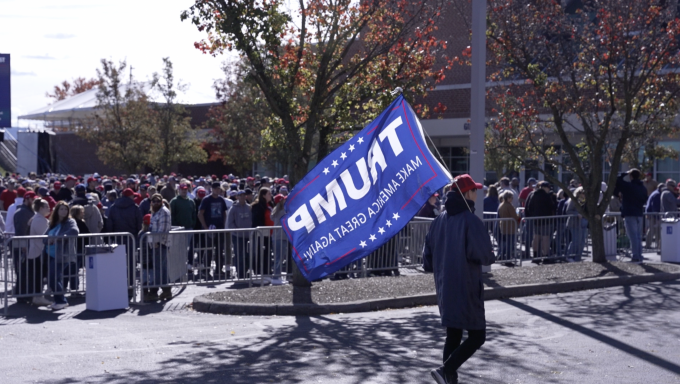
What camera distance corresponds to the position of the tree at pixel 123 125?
41.5m

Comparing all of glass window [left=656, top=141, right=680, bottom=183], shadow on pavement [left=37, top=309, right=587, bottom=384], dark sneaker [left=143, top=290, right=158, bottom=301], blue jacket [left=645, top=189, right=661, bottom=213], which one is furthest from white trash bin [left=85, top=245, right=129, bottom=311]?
glass window [left=656, top=141, right=680, bottom=183]

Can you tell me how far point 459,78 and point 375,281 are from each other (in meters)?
27.6

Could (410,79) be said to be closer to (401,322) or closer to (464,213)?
(401,322)

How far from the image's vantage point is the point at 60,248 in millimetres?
12109

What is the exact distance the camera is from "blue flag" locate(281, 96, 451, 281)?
682 cm

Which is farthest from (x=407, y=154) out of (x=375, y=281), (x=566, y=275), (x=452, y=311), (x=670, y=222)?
(x=670, y=222)

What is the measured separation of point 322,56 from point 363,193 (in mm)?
6687

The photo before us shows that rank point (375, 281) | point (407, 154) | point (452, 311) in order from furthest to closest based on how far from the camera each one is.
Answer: point (375, 281)
point (407, 154)
point (452, 311)

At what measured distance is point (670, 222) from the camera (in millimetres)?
17391

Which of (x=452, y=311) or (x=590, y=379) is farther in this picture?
(x=590, y=379)

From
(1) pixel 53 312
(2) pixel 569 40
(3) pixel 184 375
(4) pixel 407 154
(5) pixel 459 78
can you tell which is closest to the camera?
(4) pixel 407 154

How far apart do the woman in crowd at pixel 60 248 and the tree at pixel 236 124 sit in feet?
82.4

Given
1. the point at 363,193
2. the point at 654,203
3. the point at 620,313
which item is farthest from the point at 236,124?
the point at 363,193

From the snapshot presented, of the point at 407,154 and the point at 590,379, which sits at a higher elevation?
the point at 407,154
